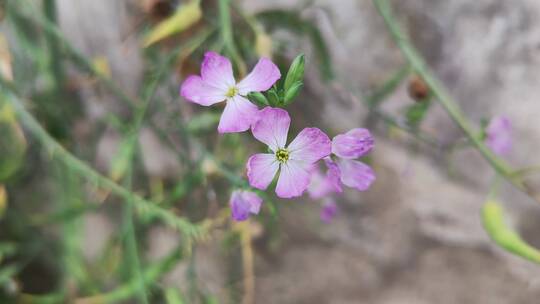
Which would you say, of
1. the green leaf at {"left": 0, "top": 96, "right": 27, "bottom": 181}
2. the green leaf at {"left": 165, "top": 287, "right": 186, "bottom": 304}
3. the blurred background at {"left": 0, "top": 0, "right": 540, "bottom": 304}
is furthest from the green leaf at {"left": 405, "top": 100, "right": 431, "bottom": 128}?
the green leaf at {"left": 0, "top": 96, "right": 27, "bottom": 181}

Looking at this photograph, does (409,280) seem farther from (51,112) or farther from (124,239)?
(51,112)

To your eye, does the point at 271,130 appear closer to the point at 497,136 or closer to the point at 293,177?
the point at 293,177

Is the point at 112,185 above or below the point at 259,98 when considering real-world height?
below

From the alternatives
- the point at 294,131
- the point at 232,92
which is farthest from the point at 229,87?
the point at 294,131

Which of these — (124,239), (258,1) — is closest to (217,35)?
(258,1)


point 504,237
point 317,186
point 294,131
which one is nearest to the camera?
point 504,237

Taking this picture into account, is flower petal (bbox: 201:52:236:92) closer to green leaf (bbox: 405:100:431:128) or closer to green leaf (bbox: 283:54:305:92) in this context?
green leaf (bbox: 283:54:305:92)

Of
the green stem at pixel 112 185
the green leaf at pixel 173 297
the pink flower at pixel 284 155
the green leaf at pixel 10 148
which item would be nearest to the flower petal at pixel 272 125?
the pink flower at pixel 284 155
